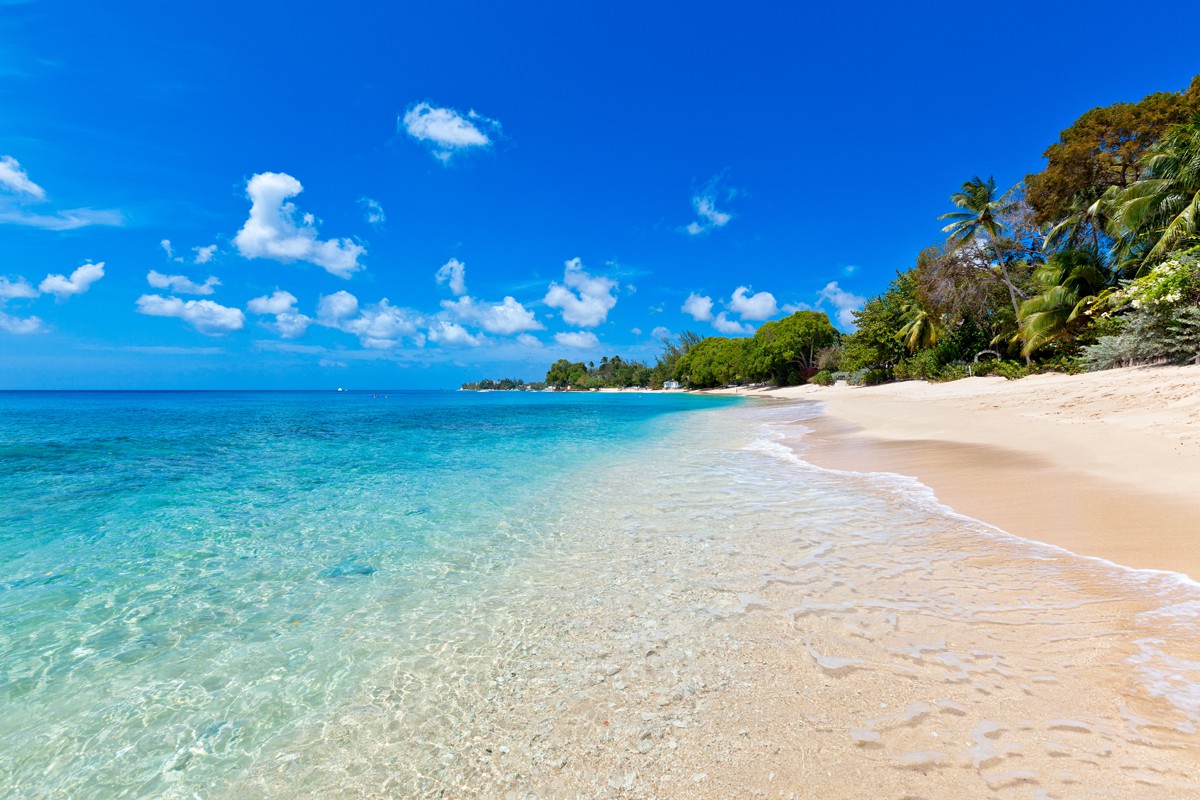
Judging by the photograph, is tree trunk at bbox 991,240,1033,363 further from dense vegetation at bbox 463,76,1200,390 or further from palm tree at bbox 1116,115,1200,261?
palm tree at bbox 1116,115,1200,261

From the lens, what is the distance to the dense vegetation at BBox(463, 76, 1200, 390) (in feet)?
55.3

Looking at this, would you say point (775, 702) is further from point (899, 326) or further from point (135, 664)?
point (899, 326)

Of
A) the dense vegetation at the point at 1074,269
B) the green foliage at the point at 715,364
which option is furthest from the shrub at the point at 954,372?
the green foliage at the point at 715,364

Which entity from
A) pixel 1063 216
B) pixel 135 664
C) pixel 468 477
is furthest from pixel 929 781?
pixel 1063 216

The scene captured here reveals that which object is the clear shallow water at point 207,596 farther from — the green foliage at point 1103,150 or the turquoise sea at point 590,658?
the green foliage at point 1103,150

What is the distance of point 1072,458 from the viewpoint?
895 cm

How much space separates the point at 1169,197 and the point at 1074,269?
545 cm

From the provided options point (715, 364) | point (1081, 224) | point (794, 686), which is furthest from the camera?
point (715, 364)

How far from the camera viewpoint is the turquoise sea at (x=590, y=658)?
2.54m

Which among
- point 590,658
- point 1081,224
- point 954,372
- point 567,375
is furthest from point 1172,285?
point 567,375

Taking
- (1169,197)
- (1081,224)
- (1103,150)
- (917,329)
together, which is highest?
(1103,150)

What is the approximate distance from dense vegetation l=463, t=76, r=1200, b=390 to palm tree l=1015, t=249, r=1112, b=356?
0.06m

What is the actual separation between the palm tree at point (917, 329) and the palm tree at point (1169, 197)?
19.1m

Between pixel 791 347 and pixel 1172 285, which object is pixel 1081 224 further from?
pixel 791 347
